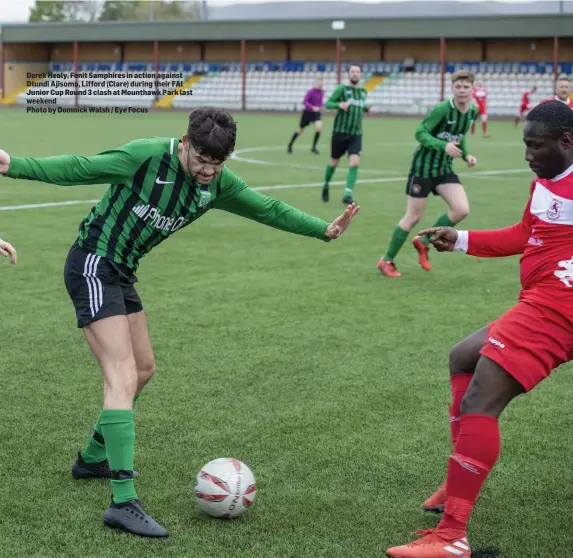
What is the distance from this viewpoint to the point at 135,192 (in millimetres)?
4477

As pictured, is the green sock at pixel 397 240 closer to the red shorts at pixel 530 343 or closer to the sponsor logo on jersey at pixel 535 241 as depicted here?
the sponsor logo on jersey at pixel 535 241

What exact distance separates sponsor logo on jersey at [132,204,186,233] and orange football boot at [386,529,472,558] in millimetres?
1837

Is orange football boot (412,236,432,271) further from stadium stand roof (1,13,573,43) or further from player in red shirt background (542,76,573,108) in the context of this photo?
stadium stand roof (1,13,573,43)

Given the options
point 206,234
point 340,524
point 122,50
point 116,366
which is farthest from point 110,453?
point 122,50

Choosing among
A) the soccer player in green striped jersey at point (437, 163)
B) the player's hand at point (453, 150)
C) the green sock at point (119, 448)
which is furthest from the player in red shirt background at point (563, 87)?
the green sock at point (119, 448)

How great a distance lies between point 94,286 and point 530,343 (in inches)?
80.2

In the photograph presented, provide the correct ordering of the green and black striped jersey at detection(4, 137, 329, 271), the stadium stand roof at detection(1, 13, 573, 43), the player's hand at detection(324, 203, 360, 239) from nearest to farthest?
the green and black striped jersey at detection(4, 137, 329, 271), the player's hand at detection(324, 203, 360, 239), the stadium stand roof at detection(1, 13, 573, 43)

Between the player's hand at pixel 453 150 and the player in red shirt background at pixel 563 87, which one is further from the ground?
the player in red shirt background at pixel 563 87

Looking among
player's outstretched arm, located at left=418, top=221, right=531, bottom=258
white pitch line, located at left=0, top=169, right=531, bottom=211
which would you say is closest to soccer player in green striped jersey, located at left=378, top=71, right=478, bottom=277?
white pitch line, located at left=0, top=169, right=531, bottom=211

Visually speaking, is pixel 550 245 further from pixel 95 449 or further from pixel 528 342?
pixel 95 449

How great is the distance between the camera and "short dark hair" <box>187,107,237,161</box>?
422cm

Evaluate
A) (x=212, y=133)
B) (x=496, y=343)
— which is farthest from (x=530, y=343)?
(x=212, y=133)

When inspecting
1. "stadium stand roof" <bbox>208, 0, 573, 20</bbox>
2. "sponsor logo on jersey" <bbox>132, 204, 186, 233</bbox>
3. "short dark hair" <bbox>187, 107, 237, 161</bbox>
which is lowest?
"sponsor logo on jersey" <bbox>132, 204, 186, 233</bbox>

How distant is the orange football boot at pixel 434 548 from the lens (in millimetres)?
3977
